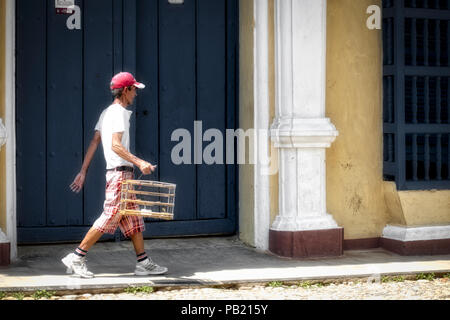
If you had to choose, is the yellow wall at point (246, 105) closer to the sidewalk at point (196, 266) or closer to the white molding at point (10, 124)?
the sidewalk at point (196, 266)

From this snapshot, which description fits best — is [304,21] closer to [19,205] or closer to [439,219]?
[439,219]

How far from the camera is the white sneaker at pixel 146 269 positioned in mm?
6984

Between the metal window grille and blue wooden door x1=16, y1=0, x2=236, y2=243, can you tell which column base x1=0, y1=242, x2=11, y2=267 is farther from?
the metal window grille

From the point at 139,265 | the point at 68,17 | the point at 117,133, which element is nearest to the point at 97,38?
the point at 68,17

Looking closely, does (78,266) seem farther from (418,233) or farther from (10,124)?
(418,233)

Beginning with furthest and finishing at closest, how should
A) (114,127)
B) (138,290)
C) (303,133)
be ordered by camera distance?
(303,133) < (114,127) < (138,290)

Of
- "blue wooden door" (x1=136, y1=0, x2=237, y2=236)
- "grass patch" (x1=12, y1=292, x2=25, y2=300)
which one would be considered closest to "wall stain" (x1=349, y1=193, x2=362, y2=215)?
"blue wooden door" (x1=136, y1=0, x2=237, y2=236)

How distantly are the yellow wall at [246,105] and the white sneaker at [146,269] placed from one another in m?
1.63

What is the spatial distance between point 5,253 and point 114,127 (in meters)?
1.64

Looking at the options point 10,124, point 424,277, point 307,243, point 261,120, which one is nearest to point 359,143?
point 261,120

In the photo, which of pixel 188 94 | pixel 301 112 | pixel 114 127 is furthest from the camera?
pixel 188 94

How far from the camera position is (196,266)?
7.52 metres

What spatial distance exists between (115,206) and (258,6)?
8.87ft

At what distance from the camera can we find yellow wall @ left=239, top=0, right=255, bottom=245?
8445 millimetres
